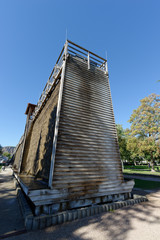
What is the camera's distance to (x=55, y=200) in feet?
13.4

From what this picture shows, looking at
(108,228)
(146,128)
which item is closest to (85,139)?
(108,228)

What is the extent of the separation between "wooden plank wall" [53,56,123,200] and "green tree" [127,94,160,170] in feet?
55.0

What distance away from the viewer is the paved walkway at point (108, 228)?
3.12 m

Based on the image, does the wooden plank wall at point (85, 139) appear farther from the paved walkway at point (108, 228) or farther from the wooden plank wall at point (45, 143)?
the wooden plank wall at point (45, 143)

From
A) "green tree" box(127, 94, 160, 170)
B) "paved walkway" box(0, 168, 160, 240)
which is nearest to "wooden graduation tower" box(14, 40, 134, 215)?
"paved walkway" box(0, 168, 160, 240)

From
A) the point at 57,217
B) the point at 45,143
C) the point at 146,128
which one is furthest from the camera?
the point at 146,128

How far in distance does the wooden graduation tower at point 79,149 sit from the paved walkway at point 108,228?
27.2 inches

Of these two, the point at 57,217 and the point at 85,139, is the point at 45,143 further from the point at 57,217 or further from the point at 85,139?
the point at 57,217

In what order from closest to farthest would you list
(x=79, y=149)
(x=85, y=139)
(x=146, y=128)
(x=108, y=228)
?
(x=108, y=228)
(x=79, y=149)
(x=85, y=139)
(x=146, y=128)

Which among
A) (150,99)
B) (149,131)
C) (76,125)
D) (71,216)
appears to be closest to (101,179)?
(71,216)

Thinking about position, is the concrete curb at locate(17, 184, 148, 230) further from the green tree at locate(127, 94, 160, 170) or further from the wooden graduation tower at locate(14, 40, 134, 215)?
the green tree at locate(127, 94, 160, 170)

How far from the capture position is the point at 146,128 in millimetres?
20562

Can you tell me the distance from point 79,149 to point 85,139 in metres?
0.64

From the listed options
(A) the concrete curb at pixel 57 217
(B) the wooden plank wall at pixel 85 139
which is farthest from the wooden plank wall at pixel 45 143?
(A) the concrete curb at pixel 57 217
